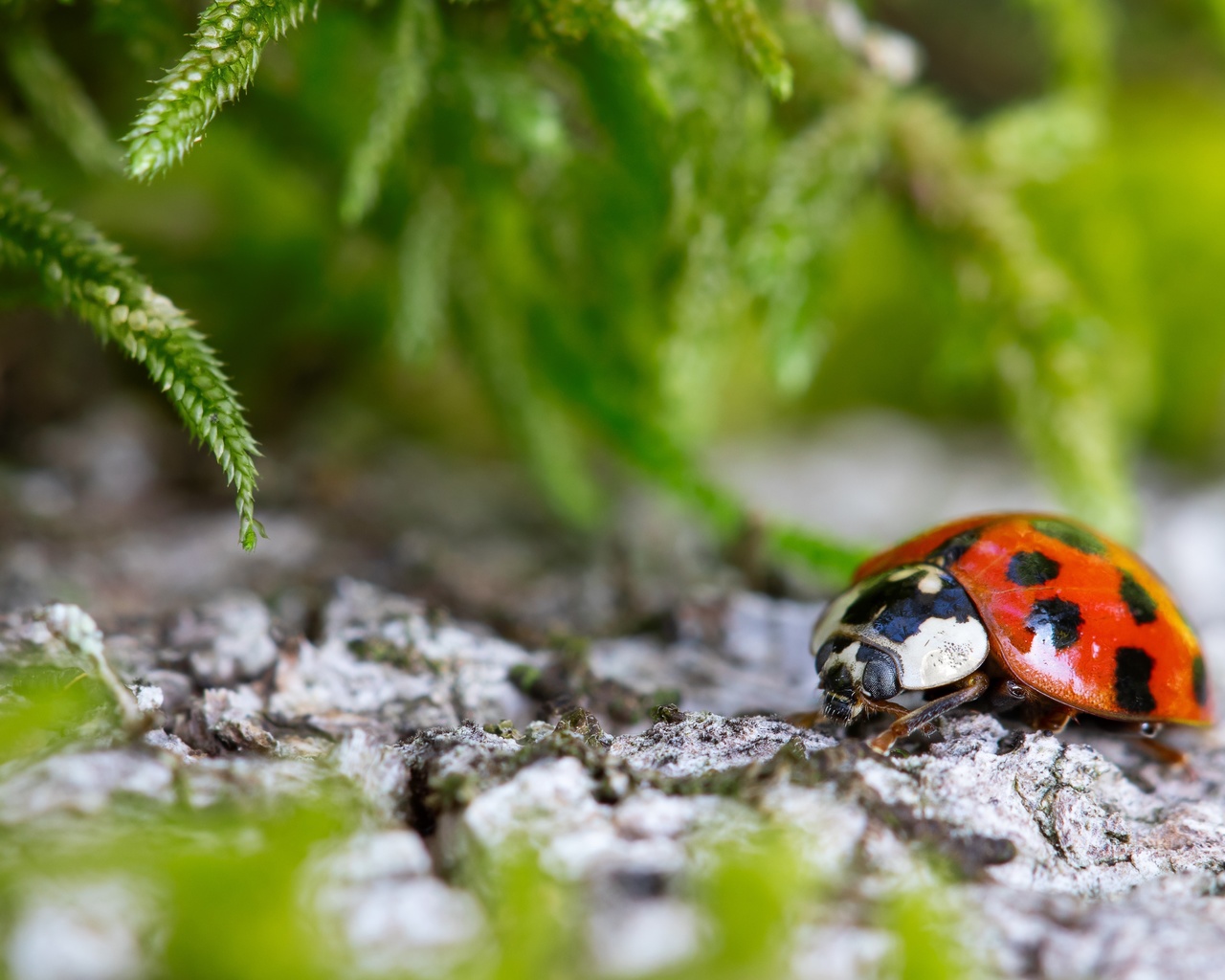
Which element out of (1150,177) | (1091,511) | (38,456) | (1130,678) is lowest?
(38,456)

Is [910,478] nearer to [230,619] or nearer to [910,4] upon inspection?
[910,4]

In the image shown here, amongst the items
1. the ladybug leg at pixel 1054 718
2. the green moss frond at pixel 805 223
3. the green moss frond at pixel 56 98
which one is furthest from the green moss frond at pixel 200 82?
the ladybug leg at pixel 1054 718

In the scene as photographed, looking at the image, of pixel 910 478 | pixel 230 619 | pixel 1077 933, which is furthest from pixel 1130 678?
pixel 910 478

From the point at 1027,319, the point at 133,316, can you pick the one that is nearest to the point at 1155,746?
the point at 1027,319

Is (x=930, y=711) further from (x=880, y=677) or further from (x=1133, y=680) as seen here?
(x=1133, y=680)

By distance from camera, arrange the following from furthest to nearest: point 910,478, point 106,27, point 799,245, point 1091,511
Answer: point 910,478, point 1091,511, point 799,245, point 106,27
